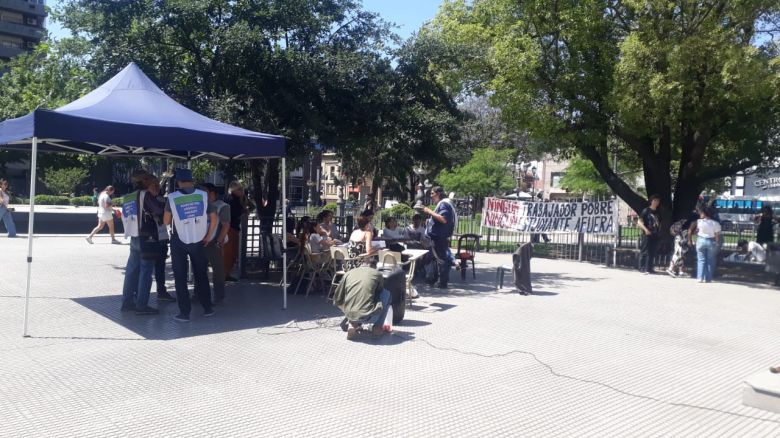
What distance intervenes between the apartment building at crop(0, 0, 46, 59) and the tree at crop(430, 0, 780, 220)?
67.7 meters

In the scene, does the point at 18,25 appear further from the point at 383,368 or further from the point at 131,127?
the point at 383,368

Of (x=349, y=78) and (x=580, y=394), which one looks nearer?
(x=580, y=394)

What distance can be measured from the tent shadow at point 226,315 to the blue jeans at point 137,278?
0.19 m

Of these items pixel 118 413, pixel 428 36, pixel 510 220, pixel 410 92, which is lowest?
pixel 118 413

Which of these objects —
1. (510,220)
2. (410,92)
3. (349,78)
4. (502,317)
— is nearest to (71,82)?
(349,78)

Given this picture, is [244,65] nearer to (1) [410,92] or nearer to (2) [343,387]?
(1) [410,92]

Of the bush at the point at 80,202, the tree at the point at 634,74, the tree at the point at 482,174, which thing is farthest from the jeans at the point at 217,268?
the bush at the point at 80,202

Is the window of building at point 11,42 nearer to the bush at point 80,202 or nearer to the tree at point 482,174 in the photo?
the bush at point 80,202

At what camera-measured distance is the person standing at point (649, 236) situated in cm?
1439

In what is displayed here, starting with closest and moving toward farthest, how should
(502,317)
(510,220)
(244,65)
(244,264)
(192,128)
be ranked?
(192,128), (502,317), (244,65), (244,264), (510,220)

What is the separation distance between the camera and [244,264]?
11.7 meters

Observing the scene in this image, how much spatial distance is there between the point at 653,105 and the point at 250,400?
1176 cm

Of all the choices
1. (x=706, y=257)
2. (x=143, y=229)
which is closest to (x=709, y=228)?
(x=706, y=257)

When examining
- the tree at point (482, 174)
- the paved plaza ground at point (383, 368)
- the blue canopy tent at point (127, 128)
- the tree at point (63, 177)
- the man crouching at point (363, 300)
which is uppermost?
the tree at point (482, 174)
